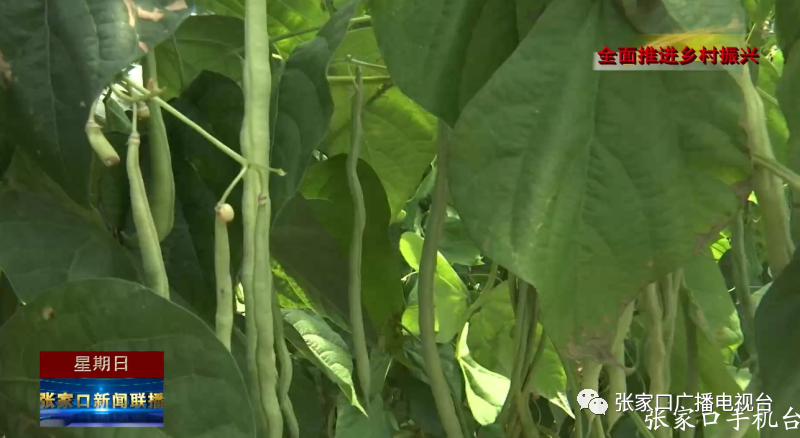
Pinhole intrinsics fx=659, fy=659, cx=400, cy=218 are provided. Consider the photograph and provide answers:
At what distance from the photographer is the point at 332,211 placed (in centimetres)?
43

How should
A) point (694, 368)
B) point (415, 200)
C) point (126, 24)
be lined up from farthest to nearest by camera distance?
point (415, 200) < point (694, 368) < point (126, 24)

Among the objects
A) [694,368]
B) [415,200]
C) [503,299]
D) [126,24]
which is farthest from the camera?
[415,200]

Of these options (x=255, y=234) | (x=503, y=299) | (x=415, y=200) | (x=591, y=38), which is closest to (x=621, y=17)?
(x=591, y=38)

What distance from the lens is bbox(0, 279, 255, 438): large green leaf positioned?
Result: 249 millimetres

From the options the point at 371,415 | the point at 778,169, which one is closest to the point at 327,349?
the point at 371,415

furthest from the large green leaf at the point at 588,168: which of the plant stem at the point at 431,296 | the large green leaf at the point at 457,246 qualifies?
the large green leaf at the point at 457,246

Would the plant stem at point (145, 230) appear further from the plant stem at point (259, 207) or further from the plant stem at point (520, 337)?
the plant stem at point (520, 337)

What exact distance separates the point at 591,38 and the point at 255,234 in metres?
0.16

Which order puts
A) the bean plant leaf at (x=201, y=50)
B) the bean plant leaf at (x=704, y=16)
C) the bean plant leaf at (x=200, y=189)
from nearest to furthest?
the bean plant leaf at (x=704, y=16), the bean plant leaf at (x=200, y=189), the bean plant leaf at (x=201, y=50)

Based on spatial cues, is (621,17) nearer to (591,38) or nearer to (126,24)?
(591,38)

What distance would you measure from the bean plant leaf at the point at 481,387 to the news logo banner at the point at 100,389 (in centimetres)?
27

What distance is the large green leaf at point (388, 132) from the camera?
49cm

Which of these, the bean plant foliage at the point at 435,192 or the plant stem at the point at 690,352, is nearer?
the bean plant foliage at the point at 435,192

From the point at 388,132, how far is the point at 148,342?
277 millimetres
